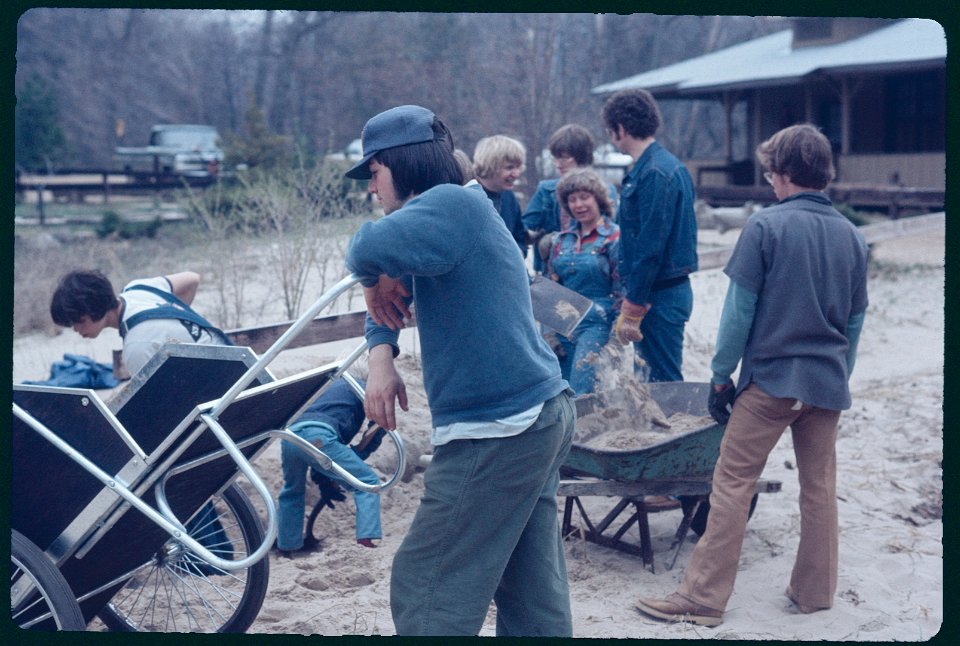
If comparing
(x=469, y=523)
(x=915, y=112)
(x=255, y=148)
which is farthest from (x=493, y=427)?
(x=915, y=112)

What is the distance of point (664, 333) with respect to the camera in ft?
17.2

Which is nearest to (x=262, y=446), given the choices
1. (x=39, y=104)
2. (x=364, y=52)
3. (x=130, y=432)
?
(x=130, y=432)

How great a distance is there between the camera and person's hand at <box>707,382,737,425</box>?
4.14 meters

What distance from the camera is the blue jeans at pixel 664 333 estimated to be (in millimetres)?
5148

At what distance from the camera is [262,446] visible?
3684 millimetres

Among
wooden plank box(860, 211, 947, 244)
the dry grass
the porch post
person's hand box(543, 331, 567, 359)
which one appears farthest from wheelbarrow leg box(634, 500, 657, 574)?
the porch post

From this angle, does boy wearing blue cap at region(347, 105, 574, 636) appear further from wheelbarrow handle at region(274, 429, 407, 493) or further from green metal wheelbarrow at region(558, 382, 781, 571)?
green metal wheelbarrow at region(558, 382, 781, 571)

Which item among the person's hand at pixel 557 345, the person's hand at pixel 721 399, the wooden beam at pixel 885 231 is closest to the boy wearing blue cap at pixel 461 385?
the person's hand at pixel 721 399

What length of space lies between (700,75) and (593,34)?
6081 mm

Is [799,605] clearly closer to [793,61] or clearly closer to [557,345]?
[557,345]

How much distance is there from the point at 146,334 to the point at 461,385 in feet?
6.00

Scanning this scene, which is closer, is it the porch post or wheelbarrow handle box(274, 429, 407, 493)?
wheelbarrow handle box(274, 429, 407, 493)

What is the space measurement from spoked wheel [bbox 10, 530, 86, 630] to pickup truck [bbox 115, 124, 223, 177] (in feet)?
85.4

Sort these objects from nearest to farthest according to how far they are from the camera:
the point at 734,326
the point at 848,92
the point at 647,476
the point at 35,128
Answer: the point at 734,326 < the point at 647,476 < the point at 848,92 < the point at 35,128
